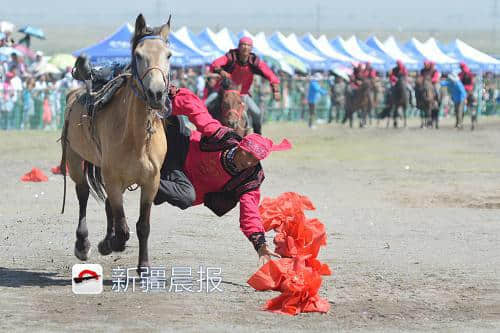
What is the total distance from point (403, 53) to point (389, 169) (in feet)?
96.1

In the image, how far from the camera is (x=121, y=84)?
29.4 ft

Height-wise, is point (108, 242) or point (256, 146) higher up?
point (256, 146)

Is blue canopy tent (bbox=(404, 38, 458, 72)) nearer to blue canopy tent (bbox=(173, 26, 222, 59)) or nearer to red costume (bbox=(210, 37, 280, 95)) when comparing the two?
blue canopy tent (bbox=(173, 26, 222, 59))

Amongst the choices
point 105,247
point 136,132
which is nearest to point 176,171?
point 136,132

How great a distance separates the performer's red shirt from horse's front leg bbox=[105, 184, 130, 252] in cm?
66

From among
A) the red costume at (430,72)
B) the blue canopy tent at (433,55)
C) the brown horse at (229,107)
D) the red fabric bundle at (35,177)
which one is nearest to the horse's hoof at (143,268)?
the brown horse at (229,107)

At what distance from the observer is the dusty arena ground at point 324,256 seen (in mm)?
7816

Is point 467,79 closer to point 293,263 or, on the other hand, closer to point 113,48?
point 113,48

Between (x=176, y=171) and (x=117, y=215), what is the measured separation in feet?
2.02

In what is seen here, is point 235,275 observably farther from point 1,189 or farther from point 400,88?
point 400,88

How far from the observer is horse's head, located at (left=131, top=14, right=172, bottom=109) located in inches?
316

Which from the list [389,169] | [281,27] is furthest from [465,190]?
[281,27]

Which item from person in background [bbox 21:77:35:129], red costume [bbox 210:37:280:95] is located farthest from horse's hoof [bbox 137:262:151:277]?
person in background [bbox 21:77:35:129]

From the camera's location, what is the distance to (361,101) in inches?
1449
